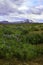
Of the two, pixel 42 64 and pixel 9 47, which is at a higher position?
pixel 9 47

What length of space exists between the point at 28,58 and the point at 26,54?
31cm

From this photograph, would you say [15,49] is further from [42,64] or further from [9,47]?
[42,64]

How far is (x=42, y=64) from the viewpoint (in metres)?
14.6

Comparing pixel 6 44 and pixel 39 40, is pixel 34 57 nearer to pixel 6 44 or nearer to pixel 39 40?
pixel 6 44

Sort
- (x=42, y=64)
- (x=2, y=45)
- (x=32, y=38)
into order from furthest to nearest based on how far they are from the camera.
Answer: (x=32, y=38) → (x=2, y=45) → (x=42, y=64)

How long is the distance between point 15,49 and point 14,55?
2.03ft

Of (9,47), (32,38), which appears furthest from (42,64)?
(32,38)

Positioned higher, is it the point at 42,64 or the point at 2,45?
the point at 2,45

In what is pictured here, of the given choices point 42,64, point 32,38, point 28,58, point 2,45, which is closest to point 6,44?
point 2,45

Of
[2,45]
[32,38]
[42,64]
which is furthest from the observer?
[32,38]

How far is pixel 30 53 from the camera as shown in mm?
16156

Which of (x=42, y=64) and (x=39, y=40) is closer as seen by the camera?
(x=42, y=64)

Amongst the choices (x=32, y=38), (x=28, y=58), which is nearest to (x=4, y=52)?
(x=28, y=58)

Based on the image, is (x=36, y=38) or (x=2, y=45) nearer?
(x=2, y=45)
